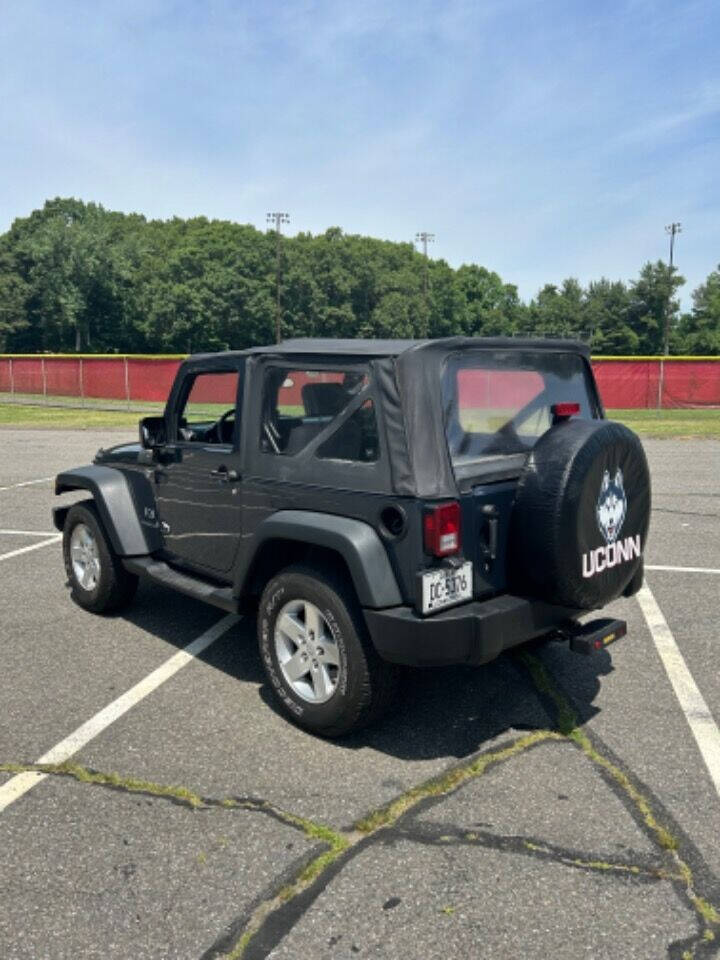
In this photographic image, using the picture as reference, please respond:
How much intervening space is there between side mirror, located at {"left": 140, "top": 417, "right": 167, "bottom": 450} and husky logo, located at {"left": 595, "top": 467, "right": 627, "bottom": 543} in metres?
2.67

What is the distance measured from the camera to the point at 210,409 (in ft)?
15.2

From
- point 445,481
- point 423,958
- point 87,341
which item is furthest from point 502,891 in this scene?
point 87,341

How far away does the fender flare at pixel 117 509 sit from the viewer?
4797 mm

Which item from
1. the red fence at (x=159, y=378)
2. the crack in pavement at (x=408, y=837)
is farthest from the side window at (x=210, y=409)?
the red fence at (x=159, y=378)

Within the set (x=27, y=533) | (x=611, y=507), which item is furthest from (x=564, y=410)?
(x=27, y=533)

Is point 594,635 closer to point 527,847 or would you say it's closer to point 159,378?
point 527,847

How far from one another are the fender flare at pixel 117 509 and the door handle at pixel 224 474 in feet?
3.36

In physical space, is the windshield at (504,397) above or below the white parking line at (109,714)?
above

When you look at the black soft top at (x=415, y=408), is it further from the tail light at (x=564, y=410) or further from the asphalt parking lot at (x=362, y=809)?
the asphalt parking lot at (x=362, y=809)

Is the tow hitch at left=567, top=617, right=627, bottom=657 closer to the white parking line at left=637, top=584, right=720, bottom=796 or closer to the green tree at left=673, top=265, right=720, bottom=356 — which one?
the white parking line at left=637, top=584, right=720, bottom=796

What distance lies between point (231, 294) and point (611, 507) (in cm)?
8836

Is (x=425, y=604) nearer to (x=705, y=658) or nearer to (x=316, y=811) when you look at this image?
(x=316, y=811)

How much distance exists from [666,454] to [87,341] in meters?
80.9

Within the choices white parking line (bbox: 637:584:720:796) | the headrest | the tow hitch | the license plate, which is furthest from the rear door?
white parking line (bbox: 637:584:720:796)
